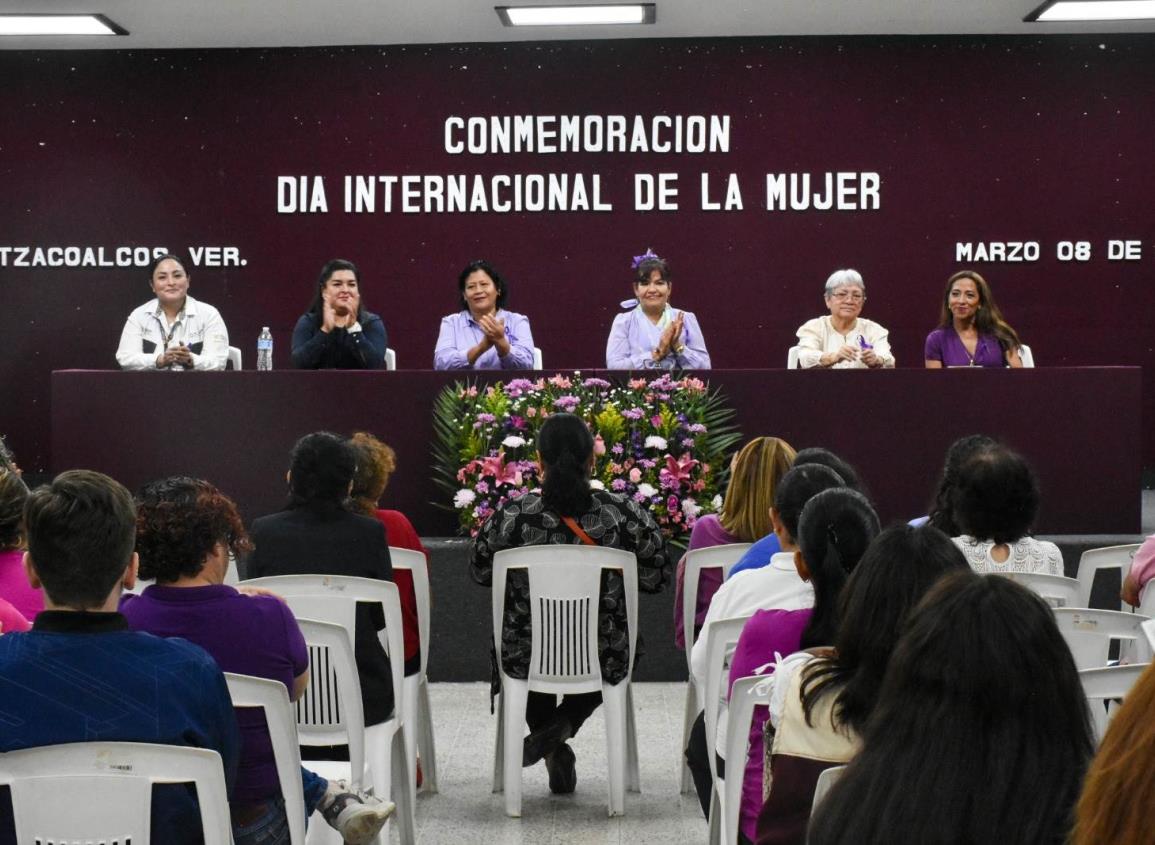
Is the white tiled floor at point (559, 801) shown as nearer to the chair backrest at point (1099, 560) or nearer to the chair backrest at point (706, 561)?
the chair backrest at point (706, 561)

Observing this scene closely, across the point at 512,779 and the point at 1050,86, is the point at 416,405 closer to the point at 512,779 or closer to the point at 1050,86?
the point at 512,779

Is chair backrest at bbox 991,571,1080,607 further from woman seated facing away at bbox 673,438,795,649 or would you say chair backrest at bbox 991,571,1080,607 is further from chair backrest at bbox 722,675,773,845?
chair backrest at bbox 722,675,773,845

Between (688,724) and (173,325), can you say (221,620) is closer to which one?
(688,724)

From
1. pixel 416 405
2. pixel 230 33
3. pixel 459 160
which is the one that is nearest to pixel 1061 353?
pixel 459 160

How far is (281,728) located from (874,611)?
1.15 m

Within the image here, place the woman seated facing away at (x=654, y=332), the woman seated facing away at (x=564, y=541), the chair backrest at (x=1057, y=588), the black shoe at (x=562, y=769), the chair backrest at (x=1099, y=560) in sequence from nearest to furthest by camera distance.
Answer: the chair backrest at (x=1057, y=588), the chair backrest at (x=1099, y=560), the woman seated facing away at (x=564, y=541), the black shoe at (x=562, y=769), the woman seated facing away at (x=654, y=332)

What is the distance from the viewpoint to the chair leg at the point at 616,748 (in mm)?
4070

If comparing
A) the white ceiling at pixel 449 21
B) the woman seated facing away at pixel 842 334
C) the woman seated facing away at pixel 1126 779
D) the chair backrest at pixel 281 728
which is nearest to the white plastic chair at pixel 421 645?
the chair backrest at pixel 281 728

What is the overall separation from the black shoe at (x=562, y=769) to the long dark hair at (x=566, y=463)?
2.39ft

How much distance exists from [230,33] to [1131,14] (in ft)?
17.7

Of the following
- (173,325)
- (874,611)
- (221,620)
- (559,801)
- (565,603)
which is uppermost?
(173,325)

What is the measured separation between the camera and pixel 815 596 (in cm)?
249

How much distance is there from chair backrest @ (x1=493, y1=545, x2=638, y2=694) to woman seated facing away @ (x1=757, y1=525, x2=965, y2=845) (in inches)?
78.6

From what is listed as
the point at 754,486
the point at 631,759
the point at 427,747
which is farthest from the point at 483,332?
the point at 754,486
